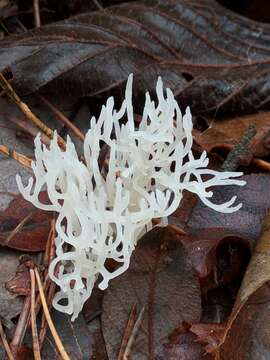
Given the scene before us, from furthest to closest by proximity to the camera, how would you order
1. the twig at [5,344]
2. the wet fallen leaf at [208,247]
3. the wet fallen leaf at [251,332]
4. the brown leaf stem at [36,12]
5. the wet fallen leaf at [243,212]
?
the brown leaf stem at [36,12]
the wet fallen leaf at [243,212]
the wet fallen leaf at [208,247]
the twig at [5,344]
the wet fallen leaf at [251,332]

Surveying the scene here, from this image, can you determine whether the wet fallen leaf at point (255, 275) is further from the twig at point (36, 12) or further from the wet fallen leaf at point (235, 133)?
the twig at point (36, 12)

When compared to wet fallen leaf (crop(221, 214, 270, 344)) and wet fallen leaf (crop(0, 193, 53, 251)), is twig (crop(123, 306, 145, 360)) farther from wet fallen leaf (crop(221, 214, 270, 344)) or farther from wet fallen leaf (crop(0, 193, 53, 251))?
wet fallen leaf (crop(0, 193, 53, 251))

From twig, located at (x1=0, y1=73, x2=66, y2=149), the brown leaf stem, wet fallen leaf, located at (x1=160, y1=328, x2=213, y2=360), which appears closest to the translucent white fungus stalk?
wet fallen leaf, located at (x1=160, y1=328, x2=213, y2=360)

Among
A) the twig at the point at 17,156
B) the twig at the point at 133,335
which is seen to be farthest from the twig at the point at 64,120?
the twig at the point at 133,335

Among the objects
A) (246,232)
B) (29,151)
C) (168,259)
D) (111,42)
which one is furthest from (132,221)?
(111,42)

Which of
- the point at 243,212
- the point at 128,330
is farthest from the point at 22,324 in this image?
the point at 243,212

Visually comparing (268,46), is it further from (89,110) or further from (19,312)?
(19,312)
